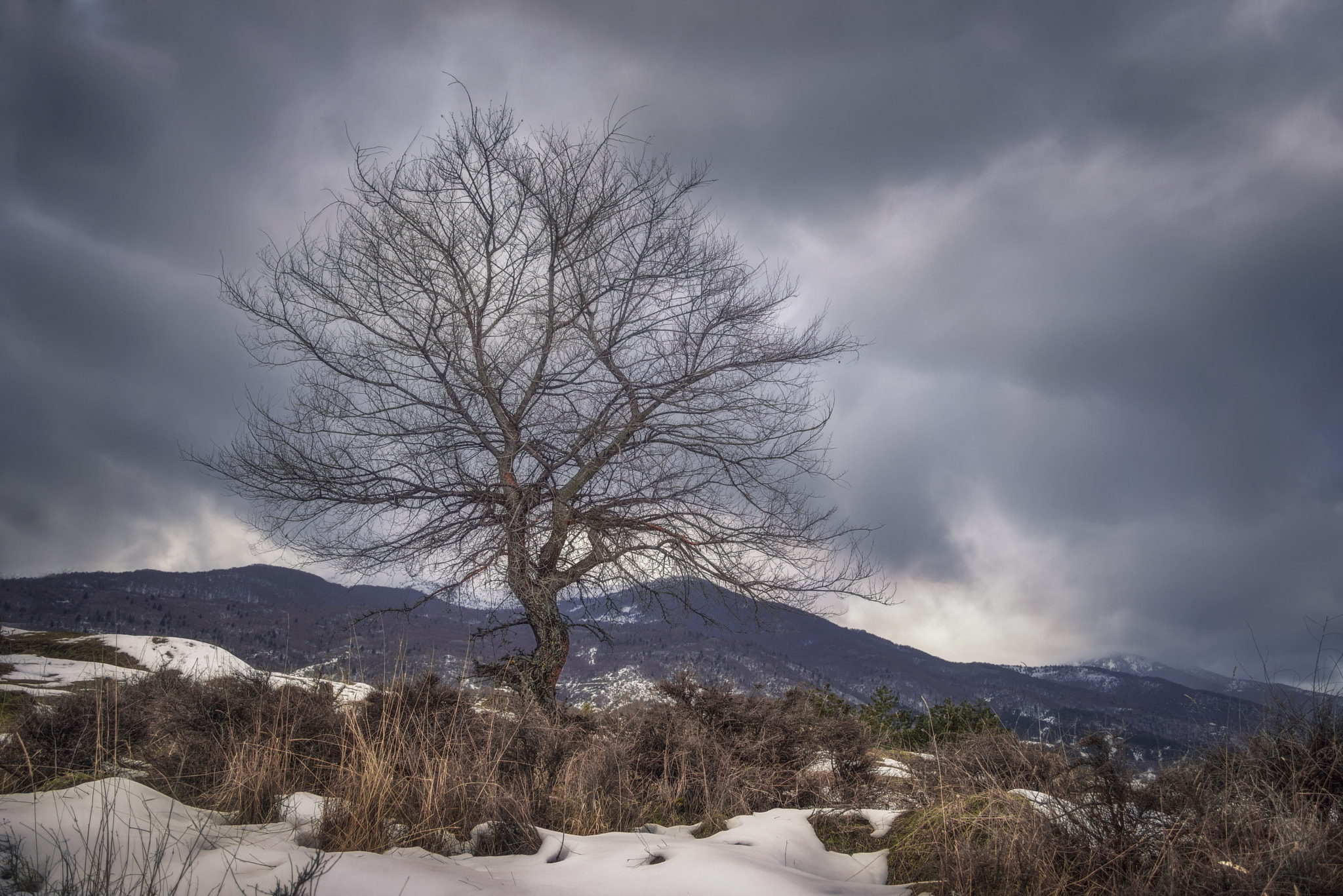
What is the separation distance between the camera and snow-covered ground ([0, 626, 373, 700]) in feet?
23.9

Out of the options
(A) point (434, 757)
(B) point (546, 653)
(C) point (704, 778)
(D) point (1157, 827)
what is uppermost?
(B) point (546, 653)

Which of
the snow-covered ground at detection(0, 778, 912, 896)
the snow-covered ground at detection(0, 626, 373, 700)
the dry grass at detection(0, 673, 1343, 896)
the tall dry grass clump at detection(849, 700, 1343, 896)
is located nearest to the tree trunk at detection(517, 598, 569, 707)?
the snow-covered ground at detection(0, 626, 373, 700)

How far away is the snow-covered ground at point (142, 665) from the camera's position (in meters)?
7.27

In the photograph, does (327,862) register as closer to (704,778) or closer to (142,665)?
(704,778)

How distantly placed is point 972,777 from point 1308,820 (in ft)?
5.05

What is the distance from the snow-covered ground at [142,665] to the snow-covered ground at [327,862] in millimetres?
2940

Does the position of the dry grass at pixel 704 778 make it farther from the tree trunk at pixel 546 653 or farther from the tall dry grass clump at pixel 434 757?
the tree trunk at pixel 546 653

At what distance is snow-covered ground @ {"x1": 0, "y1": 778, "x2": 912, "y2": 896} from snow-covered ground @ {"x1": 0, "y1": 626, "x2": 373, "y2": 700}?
9.65 ft

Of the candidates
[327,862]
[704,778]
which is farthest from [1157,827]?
[327,862]

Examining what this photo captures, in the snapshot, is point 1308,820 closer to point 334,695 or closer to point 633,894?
point 633,894

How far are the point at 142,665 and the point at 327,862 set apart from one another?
14792 millimetres

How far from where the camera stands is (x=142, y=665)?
13.5 metres

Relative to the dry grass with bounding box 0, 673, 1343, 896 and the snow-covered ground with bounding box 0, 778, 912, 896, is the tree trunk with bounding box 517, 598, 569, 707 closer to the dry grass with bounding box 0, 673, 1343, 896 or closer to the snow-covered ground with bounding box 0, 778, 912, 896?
the dry grass with bounding box 0, 673, 1343, 896

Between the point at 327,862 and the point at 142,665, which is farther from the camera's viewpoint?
the point at 142,665
